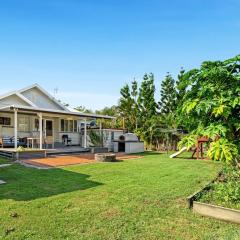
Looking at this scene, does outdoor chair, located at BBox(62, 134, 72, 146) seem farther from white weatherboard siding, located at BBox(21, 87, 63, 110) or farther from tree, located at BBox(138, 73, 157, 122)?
tree, located at BBox(138, 73, 157, 122)

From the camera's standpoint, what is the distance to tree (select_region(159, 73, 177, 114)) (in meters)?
26.3

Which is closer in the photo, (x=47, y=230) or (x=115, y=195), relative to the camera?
(x=47, y=230)

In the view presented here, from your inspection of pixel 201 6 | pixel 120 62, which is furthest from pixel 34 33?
pixel 201 6

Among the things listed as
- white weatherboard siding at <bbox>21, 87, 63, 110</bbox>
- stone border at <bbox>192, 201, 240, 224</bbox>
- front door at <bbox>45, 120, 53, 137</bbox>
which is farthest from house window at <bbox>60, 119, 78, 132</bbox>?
stone border at <bbox>192, 201, 240, 224</bbox>

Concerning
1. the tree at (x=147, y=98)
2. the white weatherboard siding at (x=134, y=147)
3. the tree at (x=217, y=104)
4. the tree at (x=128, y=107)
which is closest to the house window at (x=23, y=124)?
the white weatherboard siding at (x=134, y=147)

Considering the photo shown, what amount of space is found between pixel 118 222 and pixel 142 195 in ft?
6.75

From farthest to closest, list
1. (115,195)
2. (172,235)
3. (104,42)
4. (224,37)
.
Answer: (104,42), (224,37), (115,195), (172,235)

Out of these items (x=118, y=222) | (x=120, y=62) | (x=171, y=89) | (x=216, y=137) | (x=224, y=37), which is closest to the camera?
(x=118, y=222)

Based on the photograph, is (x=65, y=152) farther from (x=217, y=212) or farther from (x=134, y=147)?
(x=217, y=212)

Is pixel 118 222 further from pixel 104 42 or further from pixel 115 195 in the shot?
pixel 104 42

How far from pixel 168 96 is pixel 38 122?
42.6 feet

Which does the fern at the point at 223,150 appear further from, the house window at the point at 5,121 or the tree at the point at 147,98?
the tree at the point at 147,98

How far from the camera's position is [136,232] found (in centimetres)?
457

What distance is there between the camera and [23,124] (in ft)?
69.2
